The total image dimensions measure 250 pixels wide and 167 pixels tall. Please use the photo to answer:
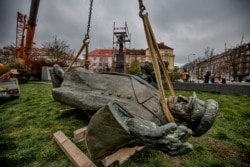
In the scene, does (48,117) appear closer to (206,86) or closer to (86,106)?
(86,106)

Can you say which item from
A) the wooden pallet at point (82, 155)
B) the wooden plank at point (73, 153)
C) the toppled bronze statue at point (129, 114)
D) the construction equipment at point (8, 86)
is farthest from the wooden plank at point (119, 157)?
the construction equipment at point (8, 86)

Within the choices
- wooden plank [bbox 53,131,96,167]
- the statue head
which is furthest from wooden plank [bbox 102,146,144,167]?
the statue head

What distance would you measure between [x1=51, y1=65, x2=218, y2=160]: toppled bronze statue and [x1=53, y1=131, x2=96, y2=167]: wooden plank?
0.51 m

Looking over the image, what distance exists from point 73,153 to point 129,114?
1183mm

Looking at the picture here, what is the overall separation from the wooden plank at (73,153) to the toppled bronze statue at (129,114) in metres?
0.51

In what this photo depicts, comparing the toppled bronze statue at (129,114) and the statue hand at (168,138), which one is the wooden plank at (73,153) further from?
the statue hand at (168,138)

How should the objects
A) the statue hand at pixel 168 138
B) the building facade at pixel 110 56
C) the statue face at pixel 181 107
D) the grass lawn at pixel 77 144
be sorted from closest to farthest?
the statue hand at pixel 168 138 → the statue face at pixel 181 107 → the grass lawn at pixel 77 144 → the building facade at pixel 110 56

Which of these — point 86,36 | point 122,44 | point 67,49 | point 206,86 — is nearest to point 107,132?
point 86,36

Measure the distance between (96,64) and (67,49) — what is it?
67.6 feet

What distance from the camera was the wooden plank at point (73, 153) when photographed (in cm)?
171

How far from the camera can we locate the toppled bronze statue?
3.24ft

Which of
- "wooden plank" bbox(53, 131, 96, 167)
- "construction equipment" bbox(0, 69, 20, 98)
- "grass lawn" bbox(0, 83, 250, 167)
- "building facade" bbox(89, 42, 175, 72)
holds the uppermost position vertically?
"building facade" bbox(89, 42, 175, 72)

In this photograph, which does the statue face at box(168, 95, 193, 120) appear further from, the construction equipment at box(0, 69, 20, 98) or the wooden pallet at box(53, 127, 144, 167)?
the construction equipment at box(0, 69, 20, 98)

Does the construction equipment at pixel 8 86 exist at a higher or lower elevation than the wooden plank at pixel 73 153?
higher
